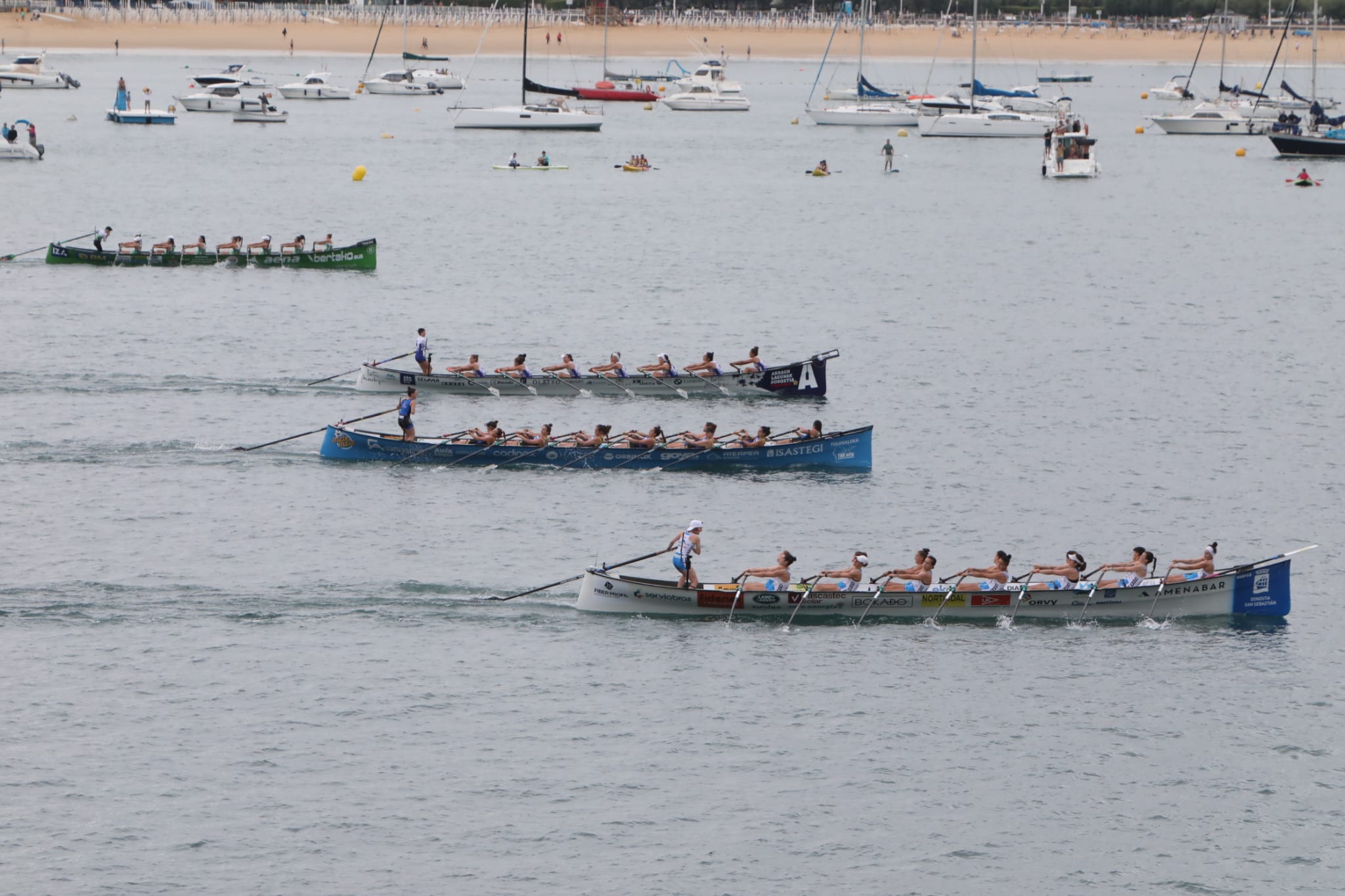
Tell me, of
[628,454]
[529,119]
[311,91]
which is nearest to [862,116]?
[529,119]

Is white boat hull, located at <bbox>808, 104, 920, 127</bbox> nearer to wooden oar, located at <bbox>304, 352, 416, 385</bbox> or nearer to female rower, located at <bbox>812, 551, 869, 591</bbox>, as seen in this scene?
wooden oar, located at <bbox>304, 352, 416, 385</bbox>

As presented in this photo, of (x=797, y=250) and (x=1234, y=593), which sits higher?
(x=797, y=250)

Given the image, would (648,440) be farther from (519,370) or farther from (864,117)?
(864,117)

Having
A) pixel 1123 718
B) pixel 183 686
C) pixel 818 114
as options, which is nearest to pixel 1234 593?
pixel 1123 718

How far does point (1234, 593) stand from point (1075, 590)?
426 centimetres

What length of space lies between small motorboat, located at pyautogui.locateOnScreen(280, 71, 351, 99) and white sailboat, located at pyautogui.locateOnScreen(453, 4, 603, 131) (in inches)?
1289

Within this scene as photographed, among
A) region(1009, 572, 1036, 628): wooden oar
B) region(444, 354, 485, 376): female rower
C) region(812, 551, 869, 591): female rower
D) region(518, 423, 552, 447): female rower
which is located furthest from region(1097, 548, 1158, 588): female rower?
region(444, 354, 485, 376): female rower

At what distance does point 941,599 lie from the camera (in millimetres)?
42906

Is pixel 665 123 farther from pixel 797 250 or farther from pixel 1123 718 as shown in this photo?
pixel 1123 718

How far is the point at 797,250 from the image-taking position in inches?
4067

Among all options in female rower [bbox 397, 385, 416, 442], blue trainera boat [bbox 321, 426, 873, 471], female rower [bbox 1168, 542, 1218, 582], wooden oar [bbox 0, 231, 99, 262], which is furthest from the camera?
wooden oar [bbox 0, 231, 99, 262]

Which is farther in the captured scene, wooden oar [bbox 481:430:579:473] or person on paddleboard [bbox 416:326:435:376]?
person on paddleboard [bbox 416:326:435:376]

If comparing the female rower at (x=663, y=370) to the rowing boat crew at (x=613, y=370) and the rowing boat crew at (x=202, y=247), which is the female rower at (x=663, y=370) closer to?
the rowing boat crew at (x=613, y=370)

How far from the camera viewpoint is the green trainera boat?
88.4 m
